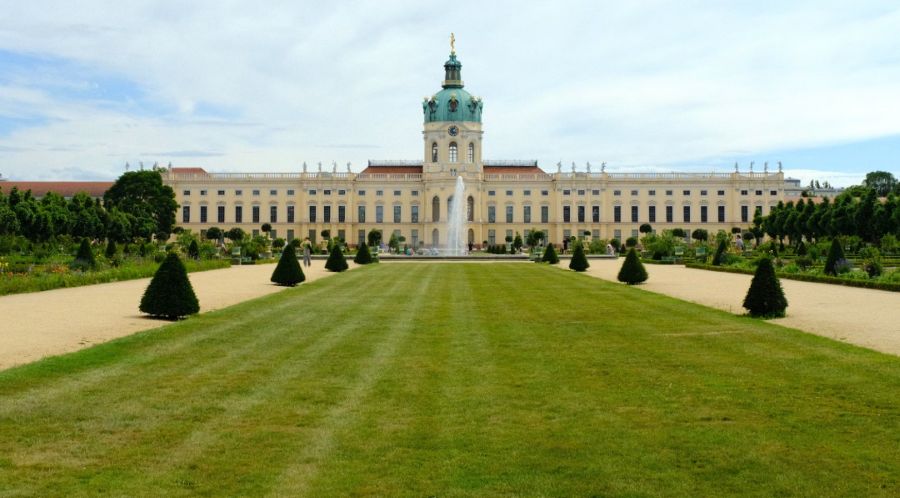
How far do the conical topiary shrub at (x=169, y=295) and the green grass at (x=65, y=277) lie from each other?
6.58m

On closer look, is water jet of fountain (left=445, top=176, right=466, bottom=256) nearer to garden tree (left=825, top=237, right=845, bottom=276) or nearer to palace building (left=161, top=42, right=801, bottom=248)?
palace building (left=161, top=42, right=801, bottom=248)

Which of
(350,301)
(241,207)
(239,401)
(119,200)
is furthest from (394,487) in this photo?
(241,207)

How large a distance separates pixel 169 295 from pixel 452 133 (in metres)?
Result: 71.5

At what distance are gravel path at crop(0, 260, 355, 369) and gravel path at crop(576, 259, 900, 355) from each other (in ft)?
30.5

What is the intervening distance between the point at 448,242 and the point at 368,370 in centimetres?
7108

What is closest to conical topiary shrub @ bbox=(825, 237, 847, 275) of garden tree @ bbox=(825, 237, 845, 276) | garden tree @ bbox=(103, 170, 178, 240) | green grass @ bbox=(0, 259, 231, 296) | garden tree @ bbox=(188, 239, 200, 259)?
garden tree @ bbox=(825, 237, 845, 276)

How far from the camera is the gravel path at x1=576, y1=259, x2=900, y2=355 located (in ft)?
38.2

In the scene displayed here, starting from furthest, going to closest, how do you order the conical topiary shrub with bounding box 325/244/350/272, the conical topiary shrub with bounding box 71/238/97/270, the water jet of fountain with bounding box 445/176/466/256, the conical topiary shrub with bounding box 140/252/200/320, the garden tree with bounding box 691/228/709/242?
the garden tree with bounding box 691/228/709/242, the water jet of fountain with bounding box 445/176/466/256, the conical topiary shrub with bounding box 325/244/350/272, the conical topiary shrub with bounding box 71/238/97/270, the conical topiary shrub with bounding box 140/252/200/320

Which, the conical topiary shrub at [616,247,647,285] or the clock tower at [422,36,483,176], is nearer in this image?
the conical topiary shrub at [616,247,647,285]

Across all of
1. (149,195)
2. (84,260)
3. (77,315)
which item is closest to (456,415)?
(77,315)

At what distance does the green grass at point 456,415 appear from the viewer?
202 inches

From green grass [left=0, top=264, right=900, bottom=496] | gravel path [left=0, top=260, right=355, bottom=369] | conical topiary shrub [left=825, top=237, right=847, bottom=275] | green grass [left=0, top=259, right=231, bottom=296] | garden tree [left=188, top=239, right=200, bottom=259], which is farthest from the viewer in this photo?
garden tree [left=188, top=239, right=200, bottom=259]

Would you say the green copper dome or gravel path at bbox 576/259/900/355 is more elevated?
the green copper dome

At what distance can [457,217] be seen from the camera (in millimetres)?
74188
